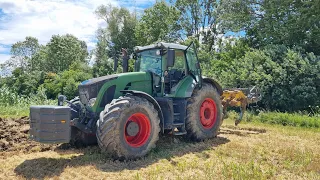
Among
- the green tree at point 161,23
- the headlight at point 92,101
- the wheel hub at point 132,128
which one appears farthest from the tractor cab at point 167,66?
the green tree at point 161,23

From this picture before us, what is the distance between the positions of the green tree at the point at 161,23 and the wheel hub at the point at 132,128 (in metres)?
26.7

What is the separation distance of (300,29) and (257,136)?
Answer: 34.9 feet

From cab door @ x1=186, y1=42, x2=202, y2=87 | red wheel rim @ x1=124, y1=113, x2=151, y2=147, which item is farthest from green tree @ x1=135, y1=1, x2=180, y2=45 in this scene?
red wheel rim @ x1=124, y1=113, x2=151, y2=147

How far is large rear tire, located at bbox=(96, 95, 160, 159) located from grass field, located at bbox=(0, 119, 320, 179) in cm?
25

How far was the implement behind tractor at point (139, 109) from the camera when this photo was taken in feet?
18.7

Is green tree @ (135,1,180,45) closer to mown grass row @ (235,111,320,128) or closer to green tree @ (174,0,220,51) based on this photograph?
green tree @ (174,0,220,51)

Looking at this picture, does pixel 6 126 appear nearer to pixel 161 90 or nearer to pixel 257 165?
pixel 161 90

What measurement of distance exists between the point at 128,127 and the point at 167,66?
1972 millimetres

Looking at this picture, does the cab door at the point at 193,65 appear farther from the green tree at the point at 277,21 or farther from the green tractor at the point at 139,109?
the green tree at the point at 277,21

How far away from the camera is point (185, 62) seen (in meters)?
8.15

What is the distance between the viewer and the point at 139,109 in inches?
244

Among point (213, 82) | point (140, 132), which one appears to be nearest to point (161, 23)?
point (213, 82)

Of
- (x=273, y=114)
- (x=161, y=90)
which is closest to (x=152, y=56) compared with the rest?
(x=161, y=90)

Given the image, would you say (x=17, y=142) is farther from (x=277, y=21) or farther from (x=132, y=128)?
(x=277, y=21)
